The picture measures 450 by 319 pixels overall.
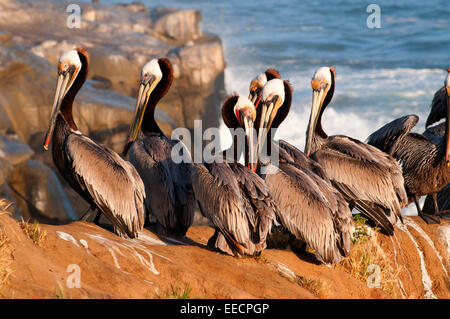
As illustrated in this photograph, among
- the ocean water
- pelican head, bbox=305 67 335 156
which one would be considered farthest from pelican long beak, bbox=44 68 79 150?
the ocean water

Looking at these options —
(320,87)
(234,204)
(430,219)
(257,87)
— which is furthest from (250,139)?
(430,219)

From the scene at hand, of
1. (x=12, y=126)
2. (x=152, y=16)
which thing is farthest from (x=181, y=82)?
(x=12, y=126)

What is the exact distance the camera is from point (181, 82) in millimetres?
25766

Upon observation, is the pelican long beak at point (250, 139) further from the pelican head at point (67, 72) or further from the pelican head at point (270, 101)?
the pelican head at point (67, 72)

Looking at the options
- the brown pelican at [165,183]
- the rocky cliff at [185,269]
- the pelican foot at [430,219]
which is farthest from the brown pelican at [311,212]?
the pelican foot at [430,219]

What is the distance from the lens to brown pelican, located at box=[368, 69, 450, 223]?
9.25m

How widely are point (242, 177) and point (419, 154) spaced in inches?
140

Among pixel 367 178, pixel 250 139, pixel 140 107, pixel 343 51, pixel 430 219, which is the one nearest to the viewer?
pixel 250 139

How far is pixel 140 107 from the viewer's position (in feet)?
29.0

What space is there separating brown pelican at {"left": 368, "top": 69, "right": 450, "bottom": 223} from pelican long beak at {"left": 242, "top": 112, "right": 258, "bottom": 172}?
2727mm

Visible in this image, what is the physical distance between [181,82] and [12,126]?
9522 millimetres

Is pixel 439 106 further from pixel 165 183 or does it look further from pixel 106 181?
pixel 106 181

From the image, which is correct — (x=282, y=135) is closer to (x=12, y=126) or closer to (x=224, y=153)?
(x=12, y=126)

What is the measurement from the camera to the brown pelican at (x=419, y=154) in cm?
925
